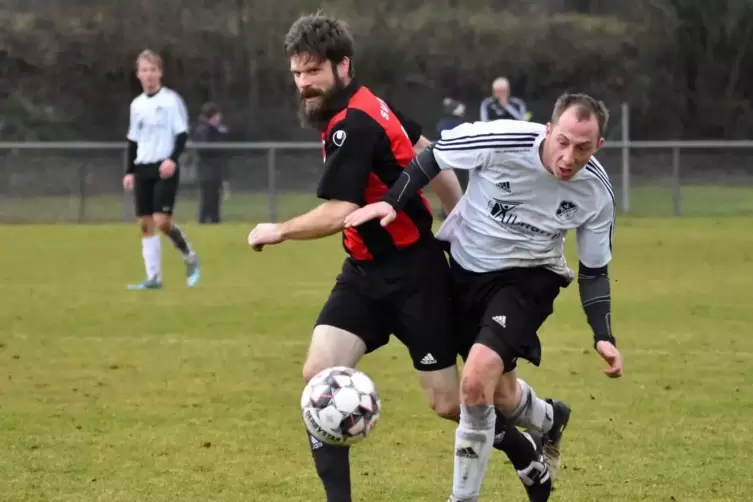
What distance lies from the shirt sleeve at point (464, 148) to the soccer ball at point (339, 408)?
945 mm

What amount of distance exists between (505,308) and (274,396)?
293 cm

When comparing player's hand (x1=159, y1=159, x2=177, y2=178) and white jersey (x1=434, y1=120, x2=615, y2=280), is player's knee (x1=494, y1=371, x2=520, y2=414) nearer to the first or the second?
white jersey (x1=434, y1=120, x2=615, y2=280)

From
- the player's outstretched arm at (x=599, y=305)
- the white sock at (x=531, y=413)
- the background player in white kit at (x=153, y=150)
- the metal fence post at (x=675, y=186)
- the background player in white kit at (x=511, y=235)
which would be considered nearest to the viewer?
the background player in white kit at (x=511, y=235)

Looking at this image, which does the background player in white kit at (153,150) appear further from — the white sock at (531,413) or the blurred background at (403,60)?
the blurred background at (403,60)

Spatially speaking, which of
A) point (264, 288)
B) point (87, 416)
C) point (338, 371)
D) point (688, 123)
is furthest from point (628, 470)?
point (688, 123)

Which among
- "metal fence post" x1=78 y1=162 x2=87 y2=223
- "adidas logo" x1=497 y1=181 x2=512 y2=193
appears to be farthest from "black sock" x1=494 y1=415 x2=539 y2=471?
"metal fence post" x1=78 y1=162 x2=87 y2=223

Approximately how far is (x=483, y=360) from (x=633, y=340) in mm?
5248

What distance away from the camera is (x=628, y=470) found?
5.87m

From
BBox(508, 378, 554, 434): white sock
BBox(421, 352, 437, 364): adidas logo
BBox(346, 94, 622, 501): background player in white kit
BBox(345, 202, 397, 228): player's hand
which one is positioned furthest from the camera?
BBox(508, 378, 554, 434): white sock

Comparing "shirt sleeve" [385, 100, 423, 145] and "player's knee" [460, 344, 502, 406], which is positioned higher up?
"shirt sleeve" [385, 100, 423, 145]

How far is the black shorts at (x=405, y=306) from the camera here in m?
5.23

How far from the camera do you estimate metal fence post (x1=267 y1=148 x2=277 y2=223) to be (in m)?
23.6

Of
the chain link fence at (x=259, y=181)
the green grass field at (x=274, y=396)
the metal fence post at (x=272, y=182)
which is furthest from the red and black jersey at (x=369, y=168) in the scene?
the metal fence post at (x=272, y=182)

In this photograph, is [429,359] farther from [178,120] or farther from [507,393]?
[178,120]
